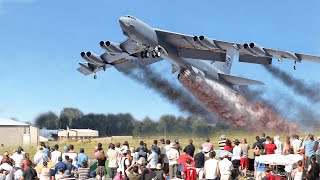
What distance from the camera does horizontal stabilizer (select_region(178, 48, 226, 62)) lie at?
33250mm

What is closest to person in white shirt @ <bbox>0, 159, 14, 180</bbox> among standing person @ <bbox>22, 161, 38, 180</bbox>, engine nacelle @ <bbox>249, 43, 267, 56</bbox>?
standing person @ <bbox>22, 161, 38, 180</bbox>

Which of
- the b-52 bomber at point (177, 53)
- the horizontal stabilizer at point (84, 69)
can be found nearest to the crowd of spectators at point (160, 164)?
the b-52 bomber at point (177, 53)

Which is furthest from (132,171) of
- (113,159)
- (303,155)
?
(303,155)

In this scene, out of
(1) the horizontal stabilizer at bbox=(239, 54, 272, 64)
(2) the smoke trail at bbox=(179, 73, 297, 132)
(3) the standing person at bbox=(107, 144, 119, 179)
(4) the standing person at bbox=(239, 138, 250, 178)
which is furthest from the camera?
(2) the smoke trail at bbox=(179, 73, 297, 132)

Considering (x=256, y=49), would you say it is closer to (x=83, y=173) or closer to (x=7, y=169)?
(x=83, y=173)

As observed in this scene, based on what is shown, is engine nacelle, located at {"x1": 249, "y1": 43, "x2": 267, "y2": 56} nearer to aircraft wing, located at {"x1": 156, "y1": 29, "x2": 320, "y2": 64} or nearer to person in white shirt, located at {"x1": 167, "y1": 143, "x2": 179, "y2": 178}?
aircraft wing, located at {"x1": 156, "y1": 29, "x2": 320, "y2": 64}

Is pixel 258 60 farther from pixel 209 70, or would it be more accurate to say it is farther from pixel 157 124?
pixel 157 124

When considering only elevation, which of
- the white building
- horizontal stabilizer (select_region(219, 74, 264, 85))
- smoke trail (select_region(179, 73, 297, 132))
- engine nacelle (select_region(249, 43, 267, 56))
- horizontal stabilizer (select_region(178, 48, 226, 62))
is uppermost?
horizontal stabilizer (select_region(178, 48, 226, 62))

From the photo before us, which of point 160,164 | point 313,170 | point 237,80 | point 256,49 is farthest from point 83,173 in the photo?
point 237,80

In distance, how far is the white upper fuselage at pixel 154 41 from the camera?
2888 cm

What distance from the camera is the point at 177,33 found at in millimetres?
31984

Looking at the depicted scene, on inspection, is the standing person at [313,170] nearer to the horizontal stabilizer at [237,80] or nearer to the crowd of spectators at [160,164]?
the crowd of spectators at [160,164]

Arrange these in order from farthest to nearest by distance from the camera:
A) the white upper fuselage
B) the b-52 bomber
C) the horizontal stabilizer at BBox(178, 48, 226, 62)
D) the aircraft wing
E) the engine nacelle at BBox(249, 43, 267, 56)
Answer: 1. the horizontal stabilizer at BBox(178, 48, 226, 62)
2. the aircraft wing
3. the b-52 bomber
4. the engine nacelle at BBox(249, 43, 267, 56)
5. the white upper fuselage

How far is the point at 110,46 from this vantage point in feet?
104
